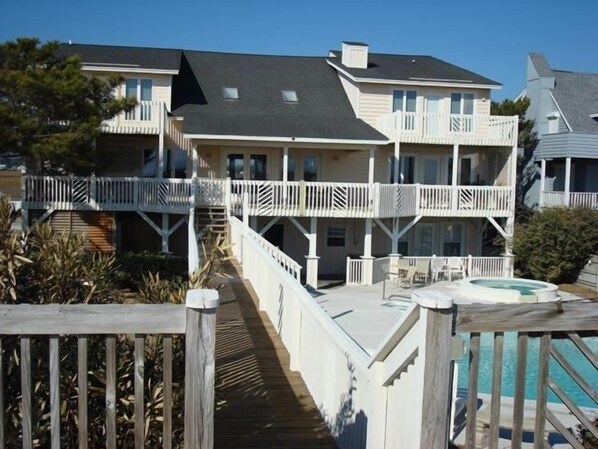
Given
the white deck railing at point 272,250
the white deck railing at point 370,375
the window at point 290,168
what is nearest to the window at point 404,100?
the window at point 290,168

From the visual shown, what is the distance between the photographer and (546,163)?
33.3 meters

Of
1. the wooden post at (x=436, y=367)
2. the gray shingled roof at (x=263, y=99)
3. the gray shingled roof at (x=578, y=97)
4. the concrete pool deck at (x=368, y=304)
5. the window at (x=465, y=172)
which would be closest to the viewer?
the wooden post at (x=436, y=367)

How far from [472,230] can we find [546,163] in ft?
22.6

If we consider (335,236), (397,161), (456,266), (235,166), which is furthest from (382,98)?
(456,266)

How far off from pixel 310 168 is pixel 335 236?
123 inches

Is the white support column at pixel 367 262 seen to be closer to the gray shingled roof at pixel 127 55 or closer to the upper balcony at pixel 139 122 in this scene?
the upper balcony at pixel 139 122

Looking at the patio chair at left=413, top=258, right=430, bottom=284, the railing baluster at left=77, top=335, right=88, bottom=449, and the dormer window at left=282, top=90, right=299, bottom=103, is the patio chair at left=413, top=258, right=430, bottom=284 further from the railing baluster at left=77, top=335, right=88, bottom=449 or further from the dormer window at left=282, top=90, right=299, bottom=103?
the railing baluster at left=77, top=335, right=88, bottom=449

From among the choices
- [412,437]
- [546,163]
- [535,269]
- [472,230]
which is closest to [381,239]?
[472,230]

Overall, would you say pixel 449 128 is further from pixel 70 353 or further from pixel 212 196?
A: pixel 70 353

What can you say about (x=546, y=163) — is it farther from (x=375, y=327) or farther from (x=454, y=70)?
(x=375, y=327)

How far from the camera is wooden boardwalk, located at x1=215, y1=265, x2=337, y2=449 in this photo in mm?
5152

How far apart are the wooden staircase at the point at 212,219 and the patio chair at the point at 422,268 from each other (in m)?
7.72

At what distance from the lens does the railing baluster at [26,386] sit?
280 cm

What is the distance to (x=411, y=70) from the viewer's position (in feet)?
96.2
